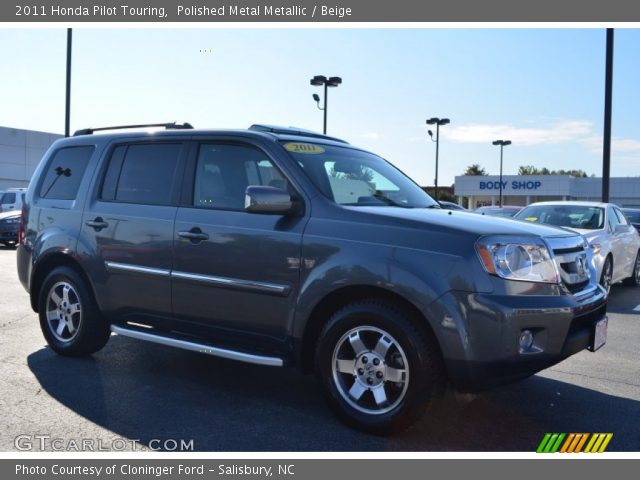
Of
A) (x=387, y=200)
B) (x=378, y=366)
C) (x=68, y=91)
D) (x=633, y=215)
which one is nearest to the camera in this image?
(x=378, y=366)

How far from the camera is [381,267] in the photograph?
3.87 m

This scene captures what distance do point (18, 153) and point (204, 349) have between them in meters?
47.1

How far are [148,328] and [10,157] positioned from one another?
150 ft

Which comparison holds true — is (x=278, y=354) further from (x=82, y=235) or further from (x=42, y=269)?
(x=42, y=269)

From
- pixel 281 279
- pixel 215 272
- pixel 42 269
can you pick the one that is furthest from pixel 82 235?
pixel 281 279

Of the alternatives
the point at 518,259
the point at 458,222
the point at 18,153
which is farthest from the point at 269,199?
the point at 18,153

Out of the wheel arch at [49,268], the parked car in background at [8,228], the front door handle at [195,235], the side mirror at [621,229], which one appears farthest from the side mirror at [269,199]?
the parked car in background at [8,228]

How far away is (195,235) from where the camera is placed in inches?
184

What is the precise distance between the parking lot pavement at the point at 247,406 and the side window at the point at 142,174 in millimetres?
1468

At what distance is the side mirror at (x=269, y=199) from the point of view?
4188 mm

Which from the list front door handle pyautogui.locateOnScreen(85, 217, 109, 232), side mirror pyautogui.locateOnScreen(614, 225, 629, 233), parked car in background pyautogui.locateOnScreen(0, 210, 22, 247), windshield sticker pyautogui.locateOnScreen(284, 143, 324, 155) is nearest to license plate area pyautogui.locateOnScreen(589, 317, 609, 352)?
windshield sticker pyautogui.locateOnScreen(284, 143, 324, 155)

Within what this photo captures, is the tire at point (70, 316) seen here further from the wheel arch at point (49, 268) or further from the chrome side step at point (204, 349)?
the chrome side step at point (204, 349)

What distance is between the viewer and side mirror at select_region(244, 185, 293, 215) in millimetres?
4188

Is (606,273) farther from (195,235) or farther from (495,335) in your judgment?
(195,235)
